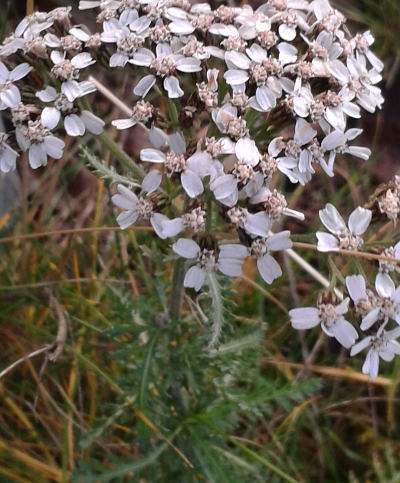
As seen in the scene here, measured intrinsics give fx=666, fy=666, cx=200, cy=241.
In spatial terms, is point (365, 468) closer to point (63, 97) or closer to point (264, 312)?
point (264, 312)

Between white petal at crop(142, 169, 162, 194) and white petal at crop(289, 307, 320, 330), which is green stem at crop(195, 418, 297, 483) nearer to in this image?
white petal at crop(289, 307, 320, 330)

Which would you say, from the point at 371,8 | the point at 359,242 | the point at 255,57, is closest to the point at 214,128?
the point at 255,57

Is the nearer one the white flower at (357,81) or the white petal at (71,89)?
the white petal at (71,89)

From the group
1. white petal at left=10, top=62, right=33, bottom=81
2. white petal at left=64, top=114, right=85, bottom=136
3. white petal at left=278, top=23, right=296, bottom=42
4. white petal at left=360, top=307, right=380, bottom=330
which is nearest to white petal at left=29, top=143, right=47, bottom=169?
white petal at left=64, top=114, right=85, bottom=136

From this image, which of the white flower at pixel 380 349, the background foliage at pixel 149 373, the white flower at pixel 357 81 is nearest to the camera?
the white flower at pixel 380 349

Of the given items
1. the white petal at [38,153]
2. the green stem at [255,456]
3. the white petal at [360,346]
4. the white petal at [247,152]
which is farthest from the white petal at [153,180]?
the green stem at [255,456]

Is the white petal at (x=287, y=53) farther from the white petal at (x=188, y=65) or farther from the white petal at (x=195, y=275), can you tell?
the white petal at (x=195, y=275)
